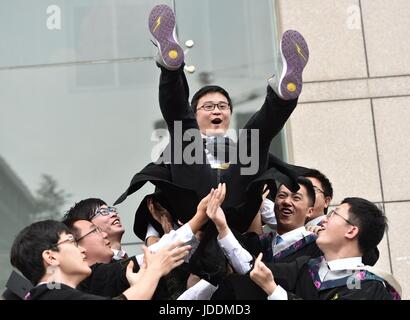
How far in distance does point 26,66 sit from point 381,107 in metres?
2.84

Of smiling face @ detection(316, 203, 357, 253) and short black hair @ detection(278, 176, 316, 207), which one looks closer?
smiling face @ detection(316, 203, 357, 253)

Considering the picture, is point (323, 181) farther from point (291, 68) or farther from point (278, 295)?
point (278, 295)

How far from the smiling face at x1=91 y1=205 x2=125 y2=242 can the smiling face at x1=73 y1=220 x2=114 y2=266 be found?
1.08 ft

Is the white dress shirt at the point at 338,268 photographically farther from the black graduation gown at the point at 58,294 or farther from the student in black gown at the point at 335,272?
the black graduation gown at the point at 58,294

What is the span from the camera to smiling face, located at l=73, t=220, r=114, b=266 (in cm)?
460

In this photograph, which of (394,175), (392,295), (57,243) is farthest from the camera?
(394,175)

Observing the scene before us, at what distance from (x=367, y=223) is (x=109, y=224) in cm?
146

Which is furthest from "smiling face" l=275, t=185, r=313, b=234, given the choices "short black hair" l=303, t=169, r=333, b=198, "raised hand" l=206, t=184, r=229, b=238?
"raised hand" l=206, t=184, r=229, b=238

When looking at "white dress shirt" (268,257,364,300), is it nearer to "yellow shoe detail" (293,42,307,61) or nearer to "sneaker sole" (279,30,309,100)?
"sneaker sole" (279,30,309,100)

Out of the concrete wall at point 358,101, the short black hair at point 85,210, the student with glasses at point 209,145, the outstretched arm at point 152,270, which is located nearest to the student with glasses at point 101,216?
the short black hair at point 85,210

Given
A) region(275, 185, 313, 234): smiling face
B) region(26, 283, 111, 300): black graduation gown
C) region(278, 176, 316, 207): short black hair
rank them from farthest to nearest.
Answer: region(278, 176, 316, 207): short black hair
region(275, 185, 313, 234): smiling face
region(26, 283, 111, 300): black graduation gown

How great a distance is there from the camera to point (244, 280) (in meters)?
4.30

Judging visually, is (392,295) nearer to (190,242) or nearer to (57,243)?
(190,242)

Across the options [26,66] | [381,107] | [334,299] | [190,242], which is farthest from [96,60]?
[334,299]
